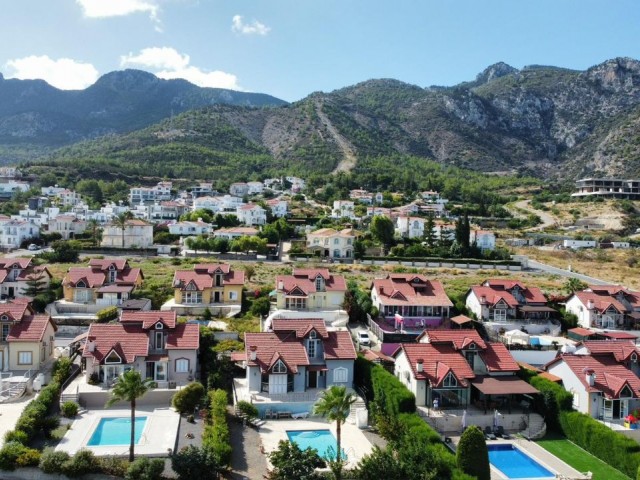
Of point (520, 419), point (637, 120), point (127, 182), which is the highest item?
point (637, 120)

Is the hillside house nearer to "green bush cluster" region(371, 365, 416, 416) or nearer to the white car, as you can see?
the white car

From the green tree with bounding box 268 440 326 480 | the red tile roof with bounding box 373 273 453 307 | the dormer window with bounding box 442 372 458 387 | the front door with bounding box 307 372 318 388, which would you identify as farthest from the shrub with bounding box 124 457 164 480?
the red tile roof with bounding box 373 273 453 307

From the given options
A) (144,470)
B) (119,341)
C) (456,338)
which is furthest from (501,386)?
(119,341)

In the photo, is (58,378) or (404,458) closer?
(404,458)

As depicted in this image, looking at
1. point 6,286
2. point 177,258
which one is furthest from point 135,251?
point 6,286

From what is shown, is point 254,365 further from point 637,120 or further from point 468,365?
point 637,120

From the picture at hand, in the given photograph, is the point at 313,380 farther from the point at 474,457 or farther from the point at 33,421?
the point at 33,421
